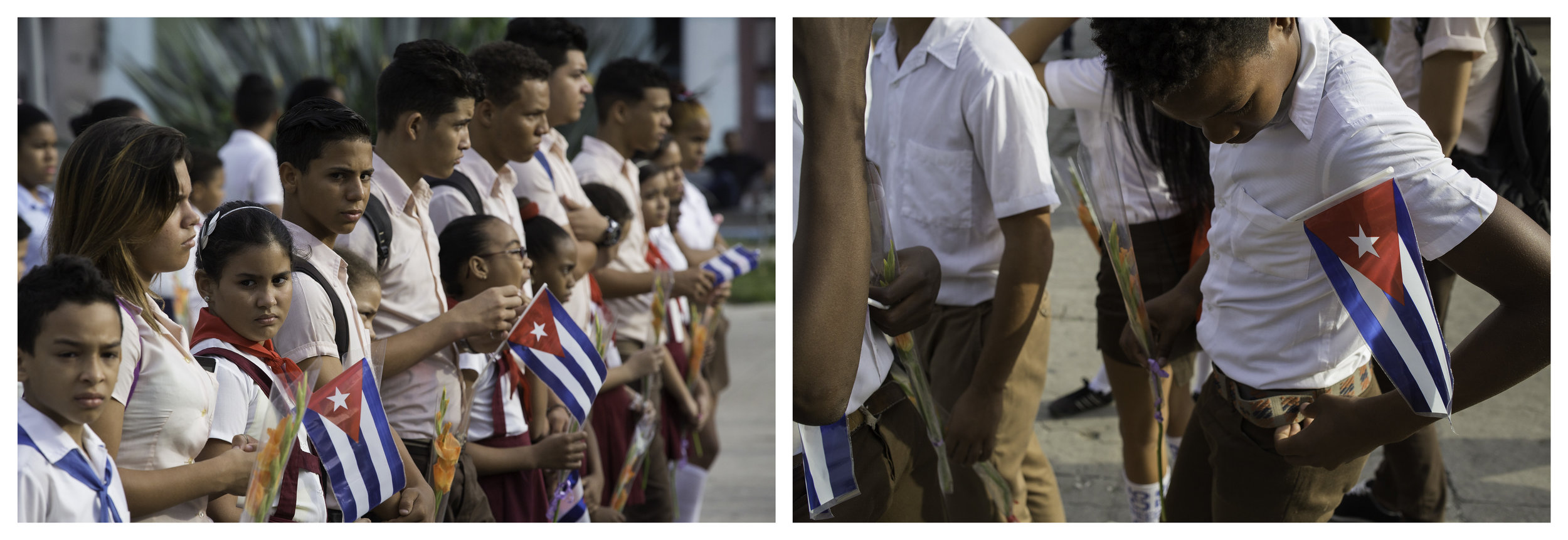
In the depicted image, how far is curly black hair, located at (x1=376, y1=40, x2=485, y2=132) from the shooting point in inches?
83.4

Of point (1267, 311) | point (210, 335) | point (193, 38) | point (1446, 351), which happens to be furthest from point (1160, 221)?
point (193, 38)

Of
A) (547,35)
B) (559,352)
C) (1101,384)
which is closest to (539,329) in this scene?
(559,352)

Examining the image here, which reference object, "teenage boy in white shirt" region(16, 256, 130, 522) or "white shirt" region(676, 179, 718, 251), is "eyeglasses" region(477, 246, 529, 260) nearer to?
"teenage boy in white shirt" region(16, 256, 130, 522)

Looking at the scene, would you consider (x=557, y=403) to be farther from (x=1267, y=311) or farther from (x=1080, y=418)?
(x=1080, y=418)

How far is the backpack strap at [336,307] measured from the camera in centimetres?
175

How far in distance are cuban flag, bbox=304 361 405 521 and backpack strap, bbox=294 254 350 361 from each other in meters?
0.08

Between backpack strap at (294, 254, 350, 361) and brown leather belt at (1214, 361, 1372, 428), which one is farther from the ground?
backpack strap at (294, 254, 350, 361)

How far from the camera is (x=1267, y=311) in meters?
1.90

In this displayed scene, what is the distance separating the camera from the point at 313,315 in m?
1.73

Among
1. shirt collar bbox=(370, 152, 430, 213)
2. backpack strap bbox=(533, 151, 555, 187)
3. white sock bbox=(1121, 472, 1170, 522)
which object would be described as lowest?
white sock bbox=(1121, 472, 1170, 522)

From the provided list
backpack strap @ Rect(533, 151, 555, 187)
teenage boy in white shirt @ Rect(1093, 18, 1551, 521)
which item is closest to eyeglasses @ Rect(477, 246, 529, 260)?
backpack strap @ Rect(533, 151, 555, 187)

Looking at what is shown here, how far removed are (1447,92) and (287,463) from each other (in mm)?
2445

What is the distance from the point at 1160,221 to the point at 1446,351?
1.60 meters

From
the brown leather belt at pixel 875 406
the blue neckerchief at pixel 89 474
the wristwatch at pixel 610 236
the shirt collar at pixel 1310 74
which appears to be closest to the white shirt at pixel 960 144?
the brown leather belt at pixel 875 406
